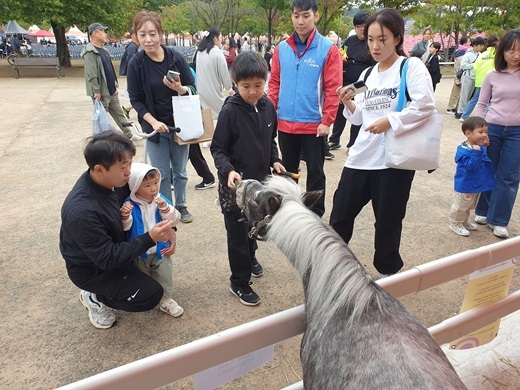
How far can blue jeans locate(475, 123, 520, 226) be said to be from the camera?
394 cm

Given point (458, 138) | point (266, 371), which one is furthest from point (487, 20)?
point (266, 371)

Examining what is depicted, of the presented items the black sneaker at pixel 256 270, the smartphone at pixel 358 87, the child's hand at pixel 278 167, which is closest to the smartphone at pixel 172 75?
the child's hand at pixel 278 167

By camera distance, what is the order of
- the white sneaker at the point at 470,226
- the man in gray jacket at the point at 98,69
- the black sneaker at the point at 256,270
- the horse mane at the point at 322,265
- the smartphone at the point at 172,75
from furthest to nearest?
the man in gray jacket at the point at 98,69, the white sneaker at the point at 470,226, the smartphone at the point at 172,75, the black sneaker at the point at 256,270, the horse mane at the point at 322,265

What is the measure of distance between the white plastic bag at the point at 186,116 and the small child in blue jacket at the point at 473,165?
8.97 feet

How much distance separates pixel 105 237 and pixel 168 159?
1763 mm

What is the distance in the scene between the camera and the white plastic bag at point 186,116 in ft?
12.5

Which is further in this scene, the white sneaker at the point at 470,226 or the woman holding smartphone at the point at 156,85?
the white sneaker at the point at 470,226

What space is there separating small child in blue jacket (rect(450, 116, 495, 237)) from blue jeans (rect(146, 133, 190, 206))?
2.93 metres

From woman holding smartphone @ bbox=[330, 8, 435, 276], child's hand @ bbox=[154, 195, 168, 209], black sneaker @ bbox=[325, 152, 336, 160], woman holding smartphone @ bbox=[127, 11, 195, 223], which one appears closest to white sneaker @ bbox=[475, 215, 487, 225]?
woman holding smartphone @ bbox=[330, 8, 435, 276]

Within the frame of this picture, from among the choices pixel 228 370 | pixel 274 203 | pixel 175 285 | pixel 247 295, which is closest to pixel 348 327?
pixel 228 370

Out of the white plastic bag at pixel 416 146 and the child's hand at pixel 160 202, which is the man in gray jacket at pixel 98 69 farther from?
the white plastic bag at pixel 416 146

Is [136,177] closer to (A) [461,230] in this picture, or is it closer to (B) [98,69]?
(A) [461,230]

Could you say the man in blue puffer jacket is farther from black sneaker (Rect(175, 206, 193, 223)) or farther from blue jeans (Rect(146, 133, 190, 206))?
black sneaker (Rect(175, 206, 193, 223))

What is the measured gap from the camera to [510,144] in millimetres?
3947
